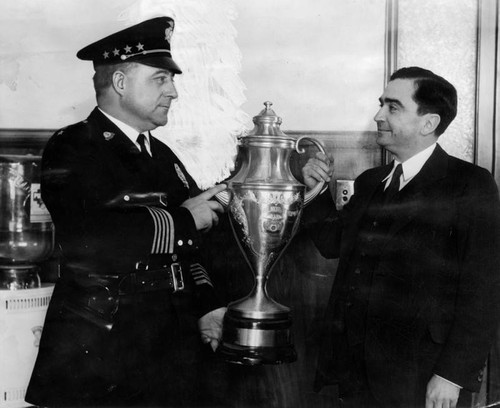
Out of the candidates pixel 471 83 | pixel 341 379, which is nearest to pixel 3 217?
pixel 341 379

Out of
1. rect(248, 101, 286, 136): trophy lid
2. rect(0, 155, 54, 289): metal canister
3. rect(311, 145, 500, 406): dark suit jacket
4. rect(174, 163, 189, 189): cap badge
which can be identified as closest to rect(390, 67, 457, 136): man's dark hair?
rect(311, 145, 500, 406): dark suit jacket

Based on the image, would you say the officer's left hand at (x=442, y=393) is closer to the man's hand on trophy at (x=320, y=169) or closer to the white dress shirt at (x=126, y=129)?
the man's hand on trophy at (x=320, y=169)

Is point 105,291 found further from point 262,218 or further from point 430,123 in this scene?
point 430,123

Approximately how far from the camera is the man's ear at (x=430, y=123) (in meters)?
1.52

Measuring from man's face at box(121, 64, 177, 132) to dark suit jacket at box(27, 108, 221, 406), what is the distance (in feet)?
0.23

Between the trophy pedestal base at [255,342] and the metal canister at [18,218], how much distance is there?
70 cm

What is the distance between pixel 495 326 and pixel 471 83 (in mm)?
831

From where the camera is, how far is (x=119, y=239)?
1.34m

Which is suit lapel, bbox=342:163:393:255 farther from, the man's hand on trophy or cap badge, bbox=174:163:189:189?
cap badge, bbox=174:163:189:189

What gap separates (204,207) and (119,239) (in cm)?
23

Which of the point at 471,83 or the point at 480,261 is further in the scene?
the point at 471,83

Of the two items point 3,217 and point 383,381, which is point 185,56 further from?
point 383,381

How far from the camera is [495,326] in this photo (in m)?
1.37

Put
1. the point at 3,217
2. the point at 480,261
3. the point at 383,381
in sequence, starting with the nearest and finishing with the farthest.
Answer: the point at 480,261 < the point at 383,381 < the point at 3,217
